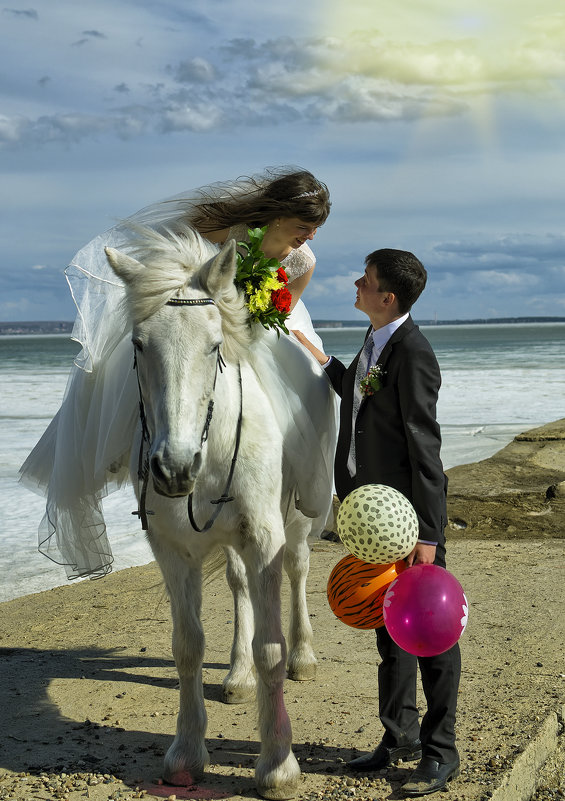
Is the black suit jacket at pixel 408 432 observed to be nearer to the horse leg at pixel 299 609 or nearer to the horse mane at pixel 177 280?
the horse mane at pixel 177 280

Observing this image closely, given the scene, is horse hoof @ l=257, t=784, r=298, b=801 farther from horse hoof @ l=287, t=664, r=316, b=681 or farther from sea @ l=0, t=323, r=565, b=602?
sea @ l=0, t=323, r=565, b=602

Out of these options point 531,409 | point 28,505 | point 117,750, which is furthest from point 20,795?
point 531,409

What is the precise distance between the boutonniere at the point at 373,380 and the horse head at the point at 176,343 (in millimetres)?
725

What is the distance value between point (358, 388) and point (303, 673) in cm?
187

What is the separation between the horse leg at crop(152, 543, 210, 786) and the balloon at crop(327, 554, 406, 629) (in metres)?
0.61

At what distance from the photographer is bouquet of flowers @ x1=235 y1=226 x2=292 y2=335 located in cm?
366

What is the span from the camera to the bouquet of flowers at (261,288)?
3.66 m

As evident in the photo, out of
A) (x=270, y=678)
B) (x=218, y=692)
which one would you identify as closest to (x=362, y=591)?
(x=270, y=678)

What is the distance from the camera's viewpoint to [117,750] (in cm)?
386

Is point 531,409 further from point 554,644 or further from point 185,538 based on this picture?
point 185,538

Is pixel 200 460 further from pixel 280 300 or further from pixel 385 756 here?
pixel 385 756

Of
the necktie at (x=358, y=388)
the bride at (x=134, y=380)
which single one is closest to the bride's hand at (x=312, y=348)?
the bride at (x=134, y=380)

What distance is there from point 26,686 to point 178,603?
1658mm

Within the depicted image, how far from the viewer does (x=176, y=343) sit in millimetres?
2947
